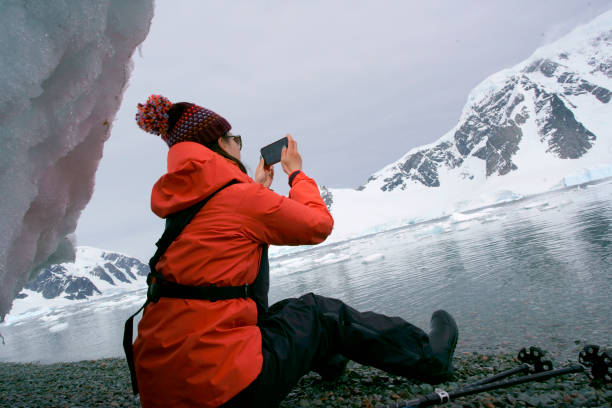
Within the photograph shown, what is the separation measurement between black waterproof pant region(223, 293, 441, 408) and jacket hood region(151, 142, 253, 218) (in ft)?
2.68

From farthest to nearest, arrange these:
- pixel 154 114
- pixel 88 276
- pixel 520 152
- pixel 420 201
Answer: pixel 88 276
pixel 420 201
pixel 520 152
pixel 154 114

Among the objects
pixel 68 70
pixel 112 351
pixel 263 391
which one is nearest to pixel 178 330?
pixel 263 391

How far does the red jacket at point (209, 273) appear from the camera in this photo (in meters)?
1.64

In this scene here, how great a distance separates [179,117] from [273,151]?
0.65 metres

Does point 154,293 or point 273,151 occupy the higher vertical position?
point 273,151

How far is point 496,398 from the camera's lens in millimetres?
2420

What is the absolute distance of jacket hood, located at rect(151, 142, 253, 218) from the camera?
179 cm

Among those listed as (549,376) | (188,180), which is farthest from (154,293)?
(549,376)

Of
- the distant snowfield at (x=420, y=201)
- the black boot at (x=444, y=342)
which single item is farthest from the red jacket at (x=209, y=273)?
the distant snowfield at (x=420, y=201)

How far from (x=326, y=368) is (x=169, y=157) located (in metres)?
2.20

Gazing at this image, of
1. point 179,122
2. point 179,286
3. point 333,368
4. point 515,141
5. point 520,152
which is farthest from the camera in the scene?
point 515,141

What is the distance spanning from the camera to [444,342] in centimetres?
252

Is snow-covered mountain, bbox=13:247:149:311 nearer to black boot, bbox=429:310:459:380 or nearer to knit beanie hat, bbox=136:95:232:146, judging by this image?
knit beanie hat, bbox=136:95:232:146

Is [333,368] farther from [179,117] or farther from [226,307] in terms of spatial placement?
[179,117]
